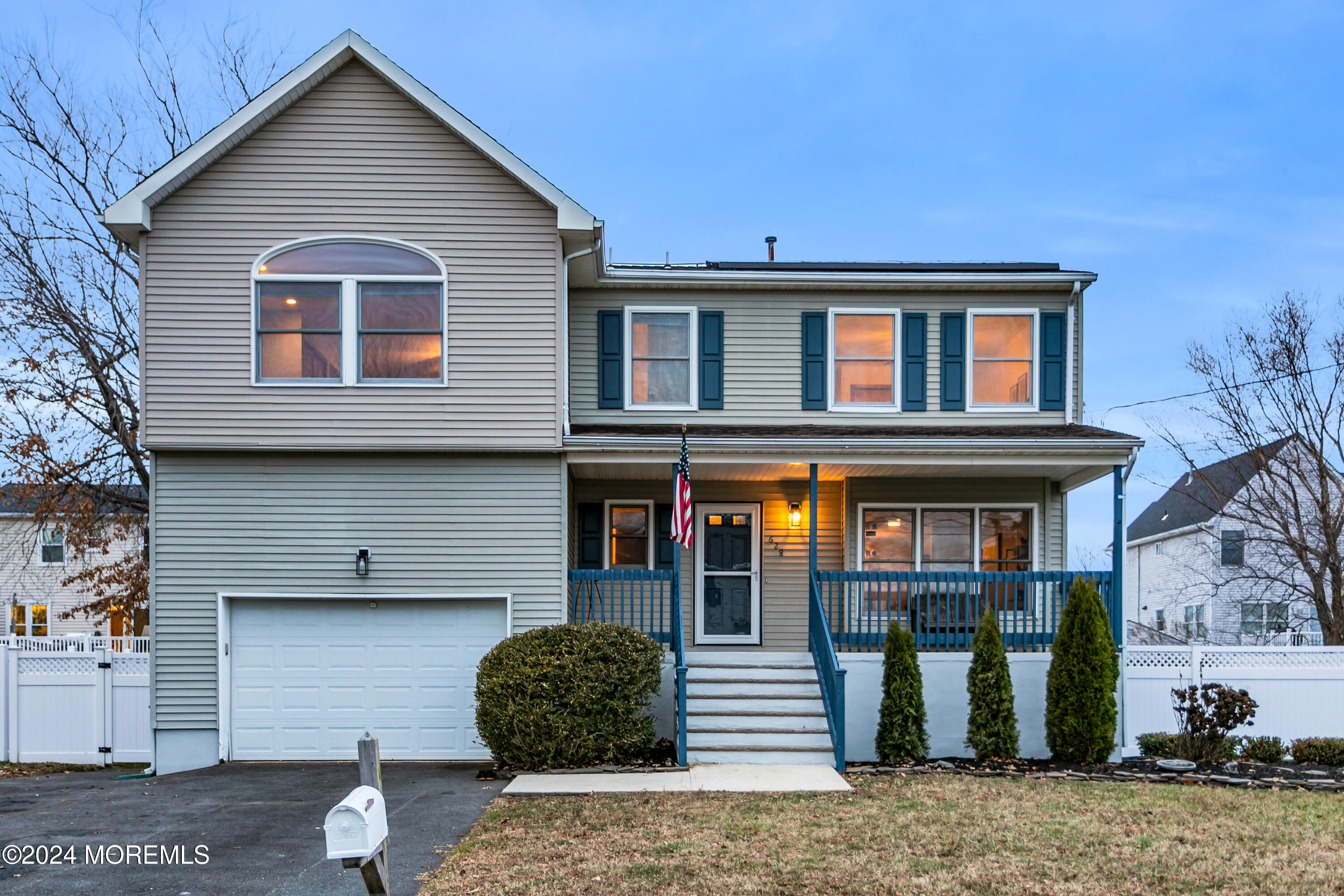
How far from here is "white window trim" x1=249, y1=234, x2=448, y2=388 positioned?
1115cm

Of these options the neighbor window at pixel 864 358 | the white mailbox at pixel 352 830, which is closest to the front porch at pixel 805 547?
the neighbor window at pixel 864 358

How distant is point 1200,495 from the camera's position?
26.3 m

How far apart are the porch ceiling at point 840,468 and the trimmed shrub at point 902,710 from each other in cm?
222

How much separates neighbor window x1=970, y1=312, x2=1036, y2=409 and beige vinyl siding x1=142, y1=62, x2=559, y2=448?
19.2 ft

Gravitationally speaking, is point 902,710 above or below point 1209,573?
below

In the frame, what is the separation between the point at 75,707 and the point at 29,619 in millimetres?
16222

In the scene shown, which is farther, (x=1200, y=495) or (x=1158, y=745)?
(x=1200, y=495)

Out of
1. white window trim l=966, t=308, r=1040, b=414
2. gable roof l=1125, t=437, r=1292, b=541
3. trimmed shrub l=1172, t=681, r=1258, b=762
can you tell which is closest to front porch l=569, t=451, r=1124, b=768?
white window trim l=966, t=308, r=1040, b=414

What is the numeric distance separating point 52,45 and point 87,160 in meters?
1.90

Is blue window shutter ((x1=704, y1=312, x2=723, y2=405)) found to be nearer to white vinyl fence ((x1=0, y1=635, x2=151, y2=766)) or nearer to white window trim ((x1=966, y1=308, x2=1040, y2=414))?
white window trim ((x1=966, y1=308, x2=1040, y2=414))

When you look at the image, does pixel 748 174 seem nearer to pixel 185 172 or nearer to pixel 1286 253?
pixel 1286 253

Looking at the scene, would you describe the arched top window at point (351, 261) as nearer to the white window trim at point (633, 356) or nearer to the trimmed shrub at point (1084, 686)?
the white window trim at point (633, 356)

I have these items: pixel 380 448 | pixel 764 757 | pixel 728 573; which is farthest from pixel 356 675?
pixel 728 573

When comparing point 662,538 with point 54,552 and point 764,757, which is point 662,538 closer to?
point 764,757
